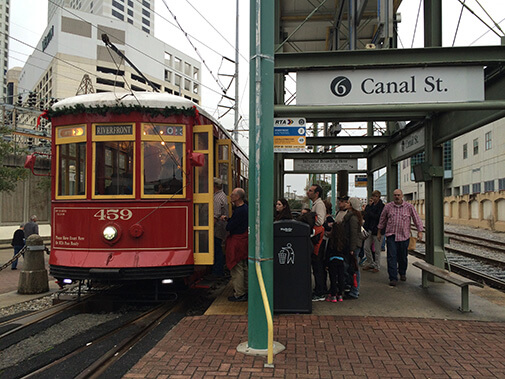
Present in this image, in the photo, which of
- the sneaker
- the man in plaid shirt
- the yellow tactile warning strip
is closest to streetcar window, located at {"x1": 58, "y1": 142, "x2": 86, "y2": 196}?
the yellow tactile warning strip

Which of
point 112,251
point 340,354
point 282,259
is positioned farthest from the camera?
point 112,251

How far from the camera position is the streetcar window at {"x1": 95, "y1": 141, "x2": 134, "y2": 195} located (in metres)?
6.39

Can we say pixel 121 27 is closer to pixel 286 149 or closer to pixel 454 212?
pixel 454 212

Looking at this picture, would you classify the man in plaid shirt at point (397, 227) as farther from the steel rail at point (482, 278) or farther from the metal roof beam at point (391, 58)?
the steel rail at point (482, 278)

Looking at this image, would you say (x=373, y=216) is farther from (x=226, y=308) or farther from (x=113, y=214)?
(x=113, y=214)

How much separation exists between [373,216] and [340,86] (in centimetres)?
388

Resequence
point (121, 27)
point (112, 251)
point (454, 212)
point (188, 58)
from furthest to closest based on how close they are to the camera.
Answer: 1. point (188, 58)
2. point (121, 27)
3. point (454, 212)
4. point (112, 251)

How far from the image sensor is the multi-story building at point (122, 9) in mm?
92188

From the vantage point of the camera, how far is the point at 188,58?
88375 mm

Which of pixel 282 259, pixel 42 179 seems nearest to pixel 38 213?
pixel 42 179

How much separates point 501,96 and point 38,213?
27.8 m

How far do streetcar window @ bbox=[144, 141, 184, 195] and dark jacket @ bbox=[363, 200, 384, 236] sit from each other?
4.44 m

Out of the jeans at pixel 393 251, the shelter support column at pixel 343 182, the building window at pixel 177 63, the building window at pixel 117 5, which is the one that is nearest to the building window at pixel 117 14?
the building window at pixel 117 5

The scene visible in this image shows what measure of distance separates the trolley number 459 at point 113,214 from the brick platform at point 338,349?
1759 millimetres
